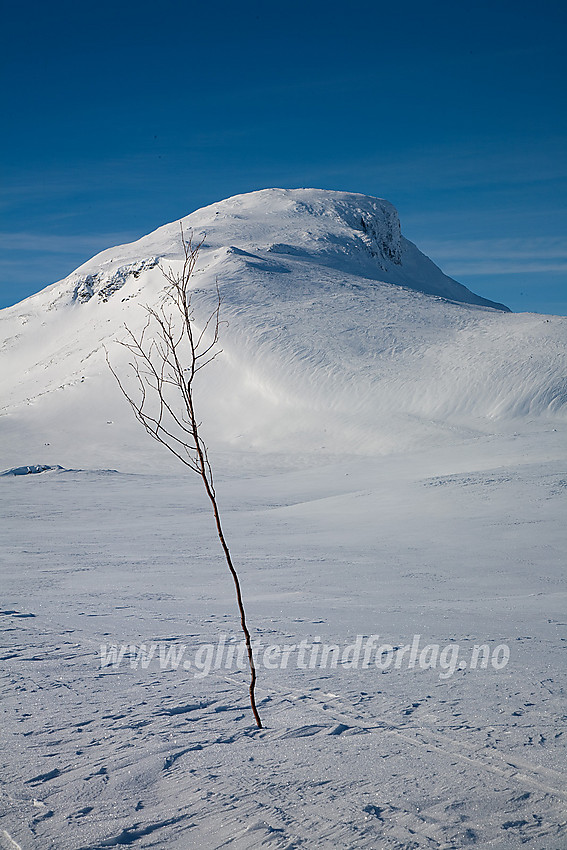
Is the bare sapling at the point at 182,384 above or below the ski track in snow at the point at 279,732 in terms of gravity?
above

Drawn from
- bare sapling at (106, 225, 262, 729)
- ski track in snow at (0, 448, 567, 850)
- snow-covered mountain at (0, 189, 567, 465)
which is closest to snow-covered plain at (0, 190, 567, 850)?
ski track in snow at (0, 448, 567, 850)

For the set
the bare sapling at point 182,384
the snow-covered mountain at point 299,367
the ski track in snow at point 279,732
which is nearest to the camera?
the ski track in snow at point 279,732

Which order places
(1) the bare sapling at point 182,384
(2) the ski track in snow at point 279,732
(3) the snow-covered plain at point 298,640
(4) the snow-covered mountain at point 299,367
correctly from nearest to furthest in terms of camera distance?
(2) the ski track in snow at point 279,732 < (3) the snow-covered plain at point 298,640 < (1) the bare sapling at point 182,384 < (4) the snow-covered mountain at point 299,367

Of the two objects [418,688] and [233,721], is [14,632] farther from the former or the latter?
[418,688]

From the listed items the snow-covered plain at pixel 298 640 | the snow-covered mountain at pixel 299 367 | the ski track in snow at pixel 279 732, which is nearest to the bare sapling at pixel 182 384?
the ski track in snow at pixel 279 732

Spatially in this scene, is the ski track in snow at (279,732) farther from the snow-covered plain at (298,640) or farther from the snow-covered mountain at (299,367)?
the snow-covered mountain at (299,367)

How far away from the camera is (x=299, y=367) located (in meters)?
32.1

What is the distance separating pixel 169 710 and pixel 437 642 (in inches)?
89.2

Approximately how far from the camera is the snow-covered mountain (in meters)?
26.7

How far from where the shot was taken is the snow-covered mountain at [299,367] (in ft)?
87.7

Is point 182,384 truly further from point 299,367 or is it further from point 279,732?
point 299,367

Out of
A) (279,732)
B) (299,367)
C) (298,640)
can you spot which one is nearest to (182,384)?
(279,732)

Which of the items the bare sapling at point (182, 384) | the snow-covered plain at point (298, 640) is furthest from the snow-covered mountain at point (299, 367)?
the bare sapling at point (182, 384)

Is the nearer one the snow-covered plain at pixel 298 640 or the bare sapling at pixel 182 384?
the snow-covered plain at pixel 298 640
